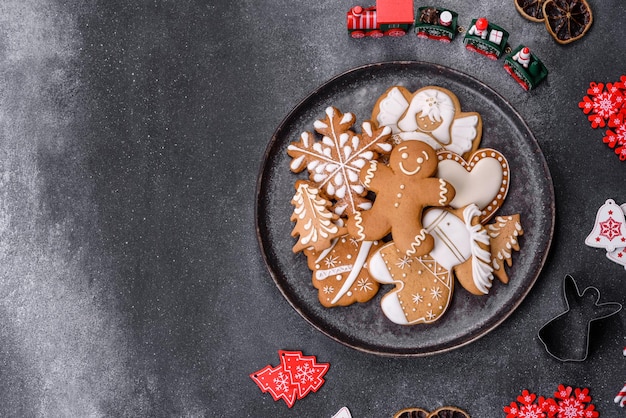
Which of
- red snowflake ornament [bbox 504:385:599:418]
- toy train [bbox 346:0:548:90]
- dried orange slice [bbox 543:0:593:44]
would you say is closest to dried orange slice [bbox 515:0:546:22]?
dried orange slice [bbox 543:0:593:44]

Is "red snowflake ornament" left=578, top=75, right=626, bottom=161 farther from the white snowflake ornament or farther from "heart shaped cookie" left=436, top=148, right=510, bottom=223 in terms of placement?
"heart shaped cookie" left=436, top=148, right=510, bottom=223

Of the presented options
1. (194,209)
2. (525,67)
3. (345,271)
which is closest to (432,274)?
(345,271)

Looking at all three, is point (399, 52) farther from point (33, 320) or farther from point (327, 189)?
point (33, 320)

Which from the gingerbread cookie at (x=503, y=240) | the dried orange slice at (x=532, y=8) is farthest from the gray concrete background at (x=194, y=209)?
the gingerbread cookie at (x=503, y=240)

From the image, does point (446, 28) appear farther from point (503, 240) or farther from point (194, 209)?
point (194, 209)

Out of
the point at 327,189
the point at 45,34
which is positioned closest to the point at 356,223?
the point at 327,189
